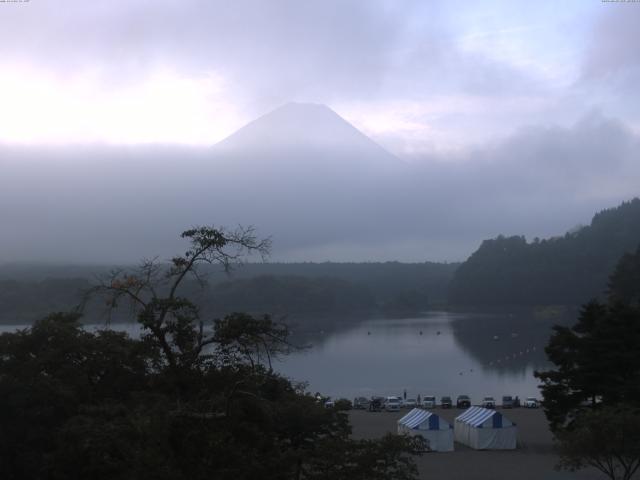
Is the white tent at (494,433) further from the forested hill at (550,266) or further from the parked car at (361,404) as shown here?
the forested hill at (550,266)

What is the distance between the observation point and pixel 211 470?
4.02m

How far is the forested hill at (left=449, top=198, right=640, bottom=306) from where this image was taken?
2662 inches

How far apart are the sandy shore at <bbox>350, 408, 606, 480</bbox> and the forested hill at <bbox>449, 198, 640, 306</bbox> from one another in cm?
5194

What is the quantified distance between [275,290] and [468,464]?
47.5 m

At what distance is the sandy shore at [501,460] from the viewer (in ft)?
36.1

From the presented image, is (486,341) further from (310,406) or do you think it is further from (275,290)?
(310,406)

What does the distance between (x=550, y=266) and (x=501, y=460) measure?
2394 inches

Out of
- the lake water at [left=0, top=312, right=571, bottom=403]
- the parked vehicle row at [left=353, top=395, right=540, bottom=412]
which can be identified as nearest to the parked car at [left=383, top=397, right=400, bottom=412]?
the parked vehicle row at [left=353, top=395, right=540, bottom=412]

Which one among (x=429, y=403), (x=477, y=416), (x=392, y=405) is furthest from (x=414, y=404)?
(x=477, y=416)

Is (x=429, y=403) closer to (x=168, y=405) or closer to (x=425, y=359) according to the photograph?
(x=425, y=359)

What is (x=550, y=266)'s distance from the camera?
70.6 metres

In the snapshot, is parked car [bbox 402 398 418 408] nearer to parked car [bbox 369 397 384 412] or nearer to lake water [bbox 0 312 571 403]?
parked car [bbox 369 397 384 412]

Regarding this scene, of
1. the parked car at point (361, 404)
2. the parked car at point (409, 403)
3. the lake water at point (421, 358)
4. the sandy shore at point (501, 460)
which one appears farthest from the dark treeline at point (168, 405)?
the parked car at point (409, 403)

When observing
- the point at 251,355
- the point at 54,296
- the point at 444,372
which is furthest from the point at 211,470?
the point at 54,296
